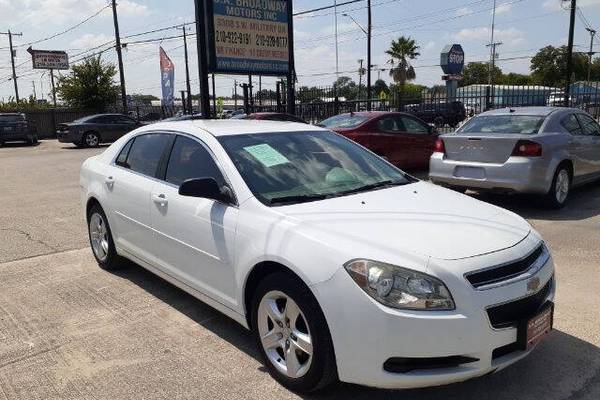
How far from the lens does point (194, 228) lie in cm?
375

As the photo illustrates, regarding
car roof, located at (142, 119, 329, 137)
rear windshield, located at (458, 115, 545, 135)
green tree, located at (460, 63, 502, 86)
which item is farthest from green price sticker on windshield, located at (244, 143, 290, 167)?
green tree, located at (460, 63, 502, 86)

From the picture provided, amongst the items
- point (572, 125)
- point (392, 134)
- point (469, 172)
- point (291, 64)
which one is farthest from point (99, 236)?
point (291, 64)

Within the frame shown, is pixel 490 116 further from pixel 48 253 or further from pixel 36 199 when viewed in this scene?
pixel 36 199

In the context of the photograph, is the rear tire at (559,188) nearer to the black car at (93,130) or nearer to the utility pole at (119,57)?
the black car at (93,130)

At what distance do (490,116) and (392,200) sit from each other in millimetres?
5430

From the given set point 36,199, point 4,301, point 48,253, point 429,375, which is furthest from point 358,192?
point 36,199

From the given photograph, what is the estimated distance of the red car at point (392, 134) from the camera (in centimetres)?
1042

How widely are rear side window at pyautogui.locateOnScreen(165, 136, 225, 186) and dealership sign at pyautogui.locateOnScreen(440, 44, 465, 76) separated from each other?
22.4m

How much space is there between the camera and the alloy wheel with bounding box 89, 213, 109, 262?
5344 mm

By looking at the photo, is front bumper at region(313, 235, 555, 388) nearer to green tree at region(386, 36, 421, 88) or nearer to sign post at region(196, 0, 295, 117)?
sign post at region(196, 0, 295, 117)

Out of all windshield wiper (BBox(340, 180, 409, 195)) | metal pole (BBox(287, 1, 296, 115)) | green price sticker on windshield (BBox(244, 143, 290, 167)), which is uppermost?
metal pole (BBox(287, 1, 296, 115))

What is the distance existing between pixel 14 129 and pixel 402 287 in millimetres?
25910

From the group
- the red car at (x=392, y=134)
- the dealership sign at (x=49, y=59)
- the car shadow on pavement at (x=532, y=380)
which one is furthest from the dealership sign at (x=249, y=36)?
the dealership sign at (x=49, y=59)

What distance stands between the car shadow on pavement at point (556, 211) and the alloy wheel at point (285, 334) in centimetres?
518
